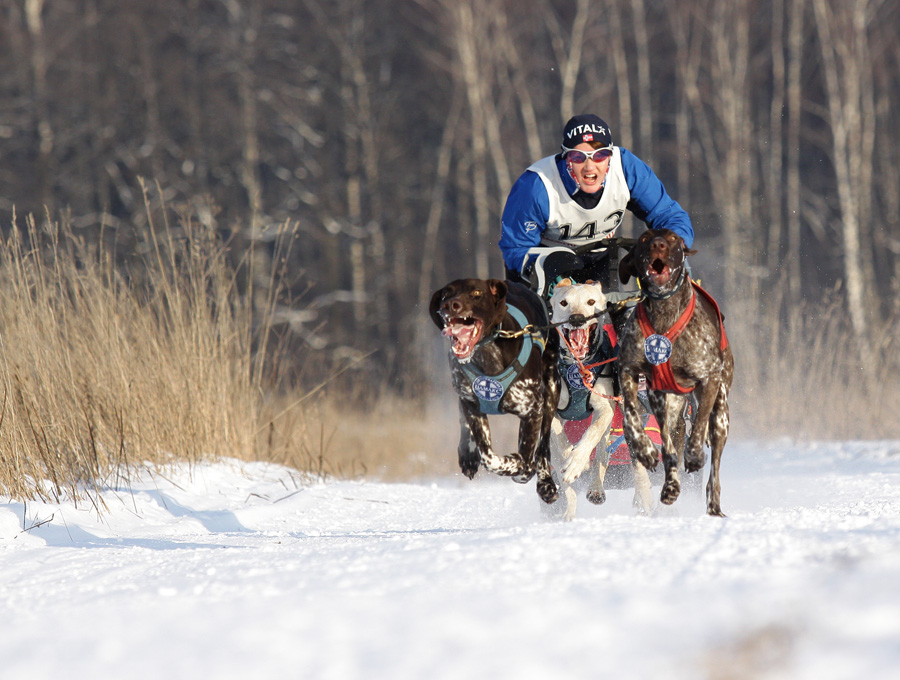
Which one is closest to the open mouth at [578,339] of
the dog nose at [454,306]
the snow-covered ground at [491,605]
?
the dog nose at [454,306]

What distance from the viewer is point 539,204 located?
4598 millimetres

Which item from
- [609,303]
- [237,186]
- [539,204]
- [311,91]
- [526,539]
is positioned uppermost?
[311,91]

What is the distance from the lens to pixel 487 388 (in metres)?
3.75

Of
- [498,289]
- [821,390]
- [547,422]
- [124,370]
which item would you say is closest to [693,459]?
[547,422]

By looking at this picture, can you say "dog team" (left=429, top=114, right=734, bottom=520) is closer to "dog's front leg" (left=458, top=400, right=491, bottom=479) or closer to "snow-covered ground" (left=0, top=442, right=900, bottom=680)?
"dog's front leg" (left=458, top=400, right=491, bottom=479)

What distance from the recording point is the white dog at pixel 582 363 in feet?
13.4

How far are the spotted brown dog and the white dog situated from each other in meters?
0.12

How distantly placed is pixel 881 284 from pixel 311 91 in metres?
9.96

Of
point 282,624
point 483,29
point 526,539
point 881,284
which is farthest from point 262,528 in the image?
point 881,284

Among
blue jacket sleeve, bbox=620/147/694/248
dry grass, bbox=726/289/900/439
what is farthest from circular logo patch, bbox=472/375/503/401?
dry grass, bbox=726/289/900/439

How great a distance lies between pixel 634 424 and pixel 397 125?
49.6 feet

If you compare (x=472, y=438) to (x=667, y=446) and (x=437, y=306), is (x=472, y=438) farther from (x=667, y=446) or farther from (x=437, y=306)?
(x=667, y=446)

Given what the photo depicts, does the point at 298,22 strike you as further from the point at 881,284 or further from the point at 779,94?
the point at 881,284

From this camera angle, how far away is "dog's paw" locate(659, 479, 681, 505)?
3775 millimetres
